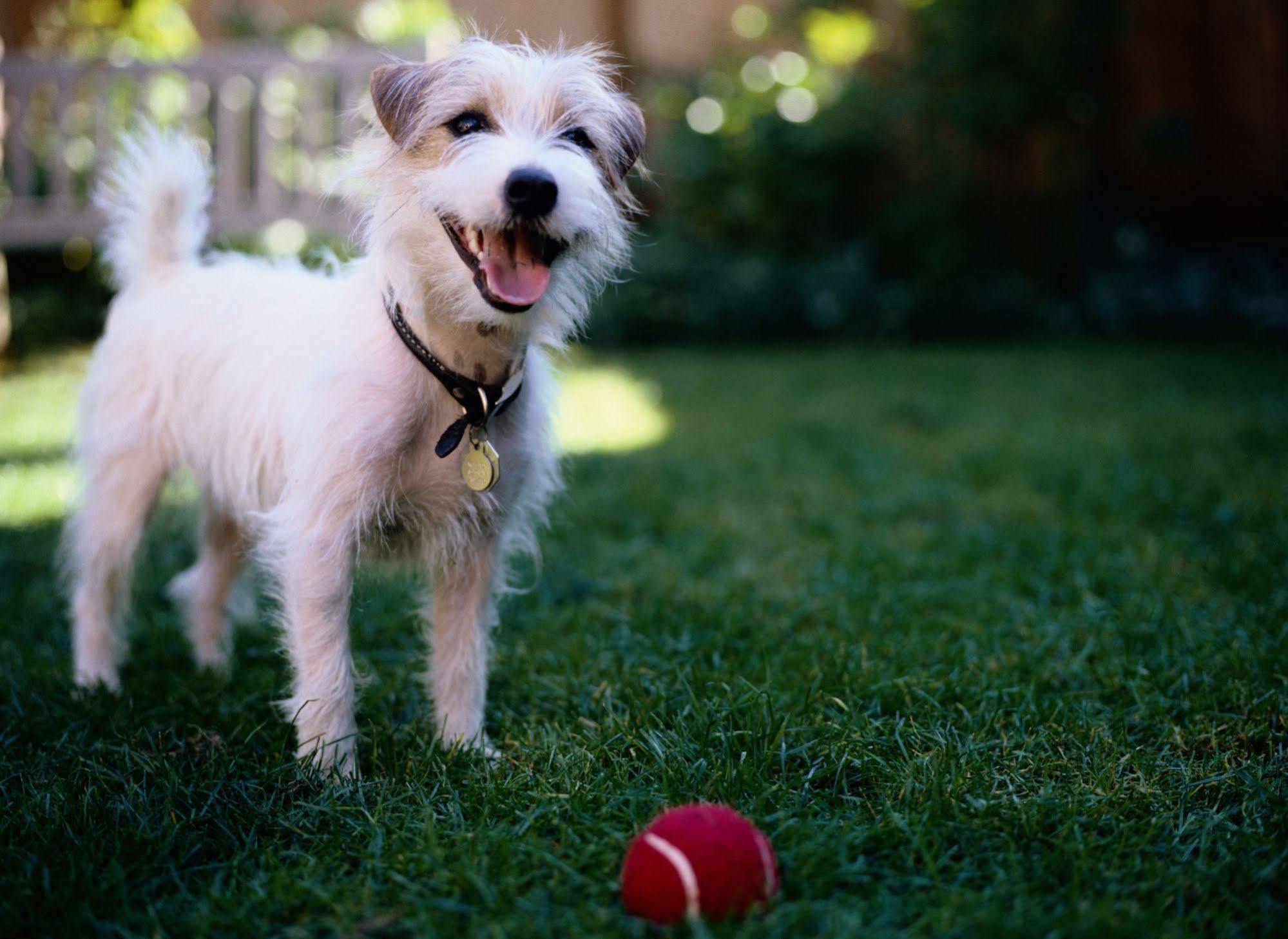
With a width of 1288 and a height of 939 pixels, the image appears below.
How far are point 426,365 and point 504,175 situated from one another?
18.6 inches

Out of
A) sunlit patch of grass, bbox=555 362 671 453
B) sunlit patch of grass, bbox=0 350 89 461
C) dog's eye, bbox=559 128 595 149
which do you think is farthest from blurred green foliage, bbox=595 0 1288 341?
dog's eye, bbox=559 128 595 149

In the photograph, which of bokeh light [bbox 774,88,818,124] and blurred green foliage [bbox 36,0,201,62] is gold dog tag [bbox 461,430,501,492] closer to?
blurred green foliage [bbox 36,0,201,62]

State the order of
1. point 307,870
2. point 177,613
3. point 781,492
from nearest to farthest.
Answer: point 307,870 → point 177,613 → point 781,492

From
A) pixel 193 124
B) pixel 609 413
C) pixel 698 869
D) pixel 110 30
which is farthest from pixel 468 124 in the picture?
pixel 110 30

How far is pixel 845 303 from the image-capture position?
9.73m

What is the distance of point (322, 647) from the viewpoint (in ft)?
8.05

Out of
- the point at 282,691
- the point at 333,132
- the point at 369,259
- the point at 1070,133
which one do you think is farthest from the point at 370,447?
the point at 1070,133

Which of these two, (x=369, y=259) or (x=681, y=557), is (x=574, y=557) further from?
(x=369, y=259)

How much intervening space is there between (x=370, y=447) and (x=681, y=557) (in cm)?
198

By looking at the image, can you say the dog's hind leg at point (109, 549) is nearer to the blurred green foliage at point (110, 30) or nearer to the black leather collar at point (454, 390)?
the black leather collar at point (454, 390)

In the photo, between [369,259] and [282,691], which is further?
[282,691]

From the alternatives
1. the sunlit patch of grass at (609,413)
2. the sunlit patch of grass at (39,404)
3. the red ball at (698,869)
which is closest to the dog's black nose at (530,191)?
the red ball at (698,869)

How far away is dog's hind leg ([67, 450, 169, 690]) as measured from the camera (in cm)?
308

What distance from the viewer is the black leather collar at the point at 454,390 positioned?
2.36 metres
